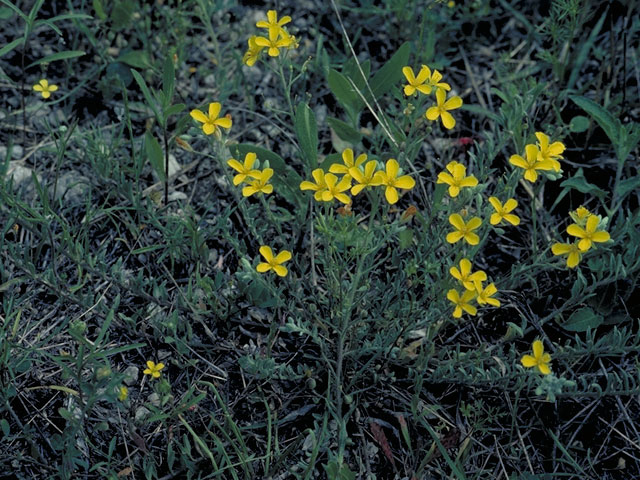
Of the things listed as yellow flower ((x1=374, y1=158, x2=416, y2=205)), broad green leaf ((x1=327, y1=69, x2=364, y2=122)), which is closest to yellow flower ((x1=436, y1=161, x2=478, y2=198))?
yellow flower ((x1=374, y1=158, x2=416, y2=205))

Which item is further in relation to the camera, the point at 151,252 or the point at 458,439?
the point at 151,252

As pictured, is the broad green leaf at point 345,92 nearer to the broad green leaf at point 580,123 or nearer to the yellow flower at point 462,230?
the yellow flower at point 462,230

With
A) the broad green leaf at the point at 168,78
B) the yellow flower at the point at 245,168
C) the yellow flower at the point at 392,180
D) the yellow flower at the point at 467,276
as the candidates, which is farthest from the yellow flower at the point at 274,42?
the yellow flower at the point at 467,276

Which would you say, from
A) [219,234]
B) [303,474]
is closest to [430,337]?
[303,474]

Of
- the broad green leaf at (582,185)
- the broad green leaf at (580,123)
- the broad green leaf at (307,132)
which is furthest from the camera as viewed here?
the broad green leaf at (580,123)

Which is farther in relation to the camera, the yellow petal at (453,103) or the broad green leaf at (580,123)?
the broad green leaf at (580,123)

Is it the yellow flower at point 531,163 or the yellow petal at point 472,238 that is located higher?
the yellow flower at point 531,163

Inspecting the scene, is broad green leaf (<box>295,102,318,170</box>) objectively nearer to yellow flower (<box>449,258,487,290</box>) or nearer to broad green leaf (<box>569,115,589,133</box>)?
yellow flower (<box>449,258,487,290</box>)

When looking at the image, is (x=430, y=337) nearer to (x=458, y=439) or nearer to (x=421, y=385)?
(x=421, y=385)
